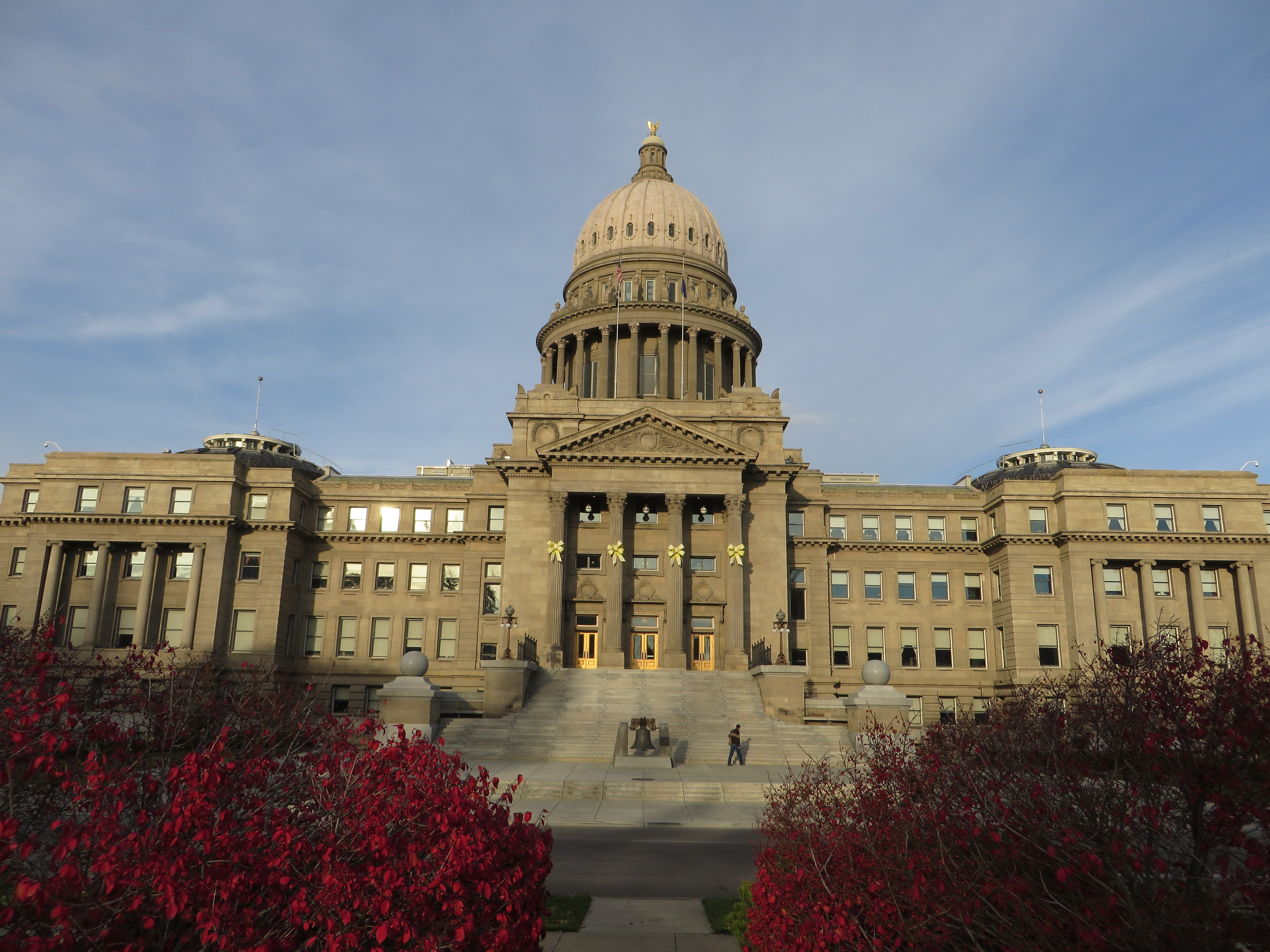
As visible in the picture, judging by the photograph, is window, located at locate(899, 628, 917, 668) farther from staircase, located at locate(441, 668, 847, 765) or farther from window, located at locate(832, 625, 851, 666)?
staircase, located at locate(441, 668, 847, 765)

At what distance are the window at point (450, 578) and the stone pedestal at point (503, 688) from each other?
19.6 m

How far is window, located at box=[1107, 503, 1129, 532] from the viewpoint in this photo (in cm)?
5872

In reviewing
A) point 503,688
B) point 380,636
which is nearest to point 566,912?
point 503,688

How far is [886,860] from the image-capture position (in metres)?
10.4

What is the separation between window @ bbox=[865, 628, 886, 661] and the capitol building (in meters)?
0.16

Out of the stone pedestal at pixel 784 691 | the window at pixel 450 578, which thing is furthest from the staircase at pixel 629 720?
the window at pixel 450 578

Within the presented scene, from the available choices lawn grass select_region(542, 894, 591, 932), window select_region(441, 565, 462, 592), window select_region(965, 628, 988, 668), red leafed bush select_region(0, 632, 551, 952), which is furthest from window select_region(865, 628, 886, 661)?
red leafed bush select_region(0, 632, 551, 952)

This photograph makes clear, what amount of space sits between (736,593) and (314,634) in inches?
1146

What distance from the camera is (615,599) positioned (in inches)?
2078

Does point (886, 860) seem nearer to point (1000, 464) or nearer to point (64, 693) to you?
point (64, 693)

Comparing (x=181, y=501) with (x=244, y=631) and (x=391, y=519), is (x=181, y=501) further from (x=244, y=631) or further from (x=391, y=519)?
(x=391, y=519)

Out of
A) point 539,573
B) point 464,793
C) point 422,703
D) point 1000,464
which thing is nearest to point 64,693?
point 464,793

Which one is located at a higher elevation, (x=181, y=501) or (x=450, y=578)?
(x=181, y=501)

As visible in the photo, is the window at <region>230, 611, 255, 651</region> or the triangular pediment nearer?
the triangular pediment
